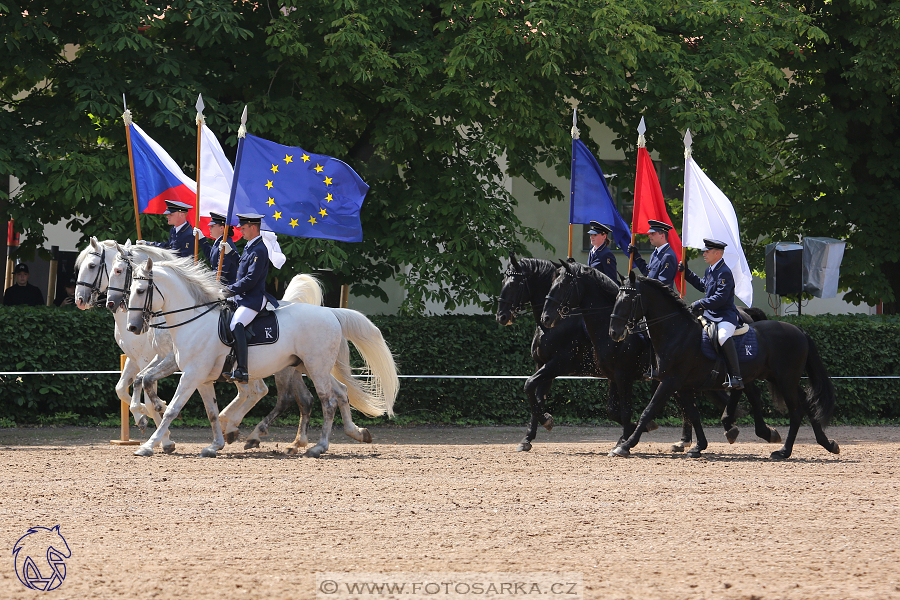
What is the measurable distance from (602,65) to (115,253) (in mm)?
8430

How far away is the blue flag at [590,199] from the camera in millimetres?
14211

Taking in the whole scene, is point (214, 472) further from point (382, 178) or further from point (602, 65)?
point (602, 65)

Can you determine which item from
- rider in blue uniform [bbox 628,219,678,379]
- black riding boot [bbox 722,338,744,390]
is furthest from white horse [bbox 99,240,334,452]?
black riding boot [bbox 722,338,744,390]

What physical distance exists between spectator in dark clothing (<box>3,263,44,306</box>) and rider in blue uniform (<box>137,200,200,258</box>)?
493cm

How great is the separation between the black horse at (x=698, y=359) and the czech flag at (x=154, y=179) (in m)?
5.42

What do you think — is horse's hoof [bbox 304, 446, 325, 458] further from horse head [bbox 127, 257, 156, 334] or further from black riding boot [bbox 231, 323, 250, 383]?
horse head [bbox 127, 257, 156, 334]

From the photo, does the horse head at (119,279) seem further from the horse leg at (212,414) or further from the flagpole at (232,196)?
the horse leg at (212,414)

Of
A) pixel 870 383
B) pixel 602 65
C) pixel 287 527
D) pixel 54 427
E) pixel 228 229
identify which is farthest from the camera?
pixel 870 383

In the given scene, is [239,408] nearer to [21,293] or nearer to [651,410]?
[651,410]

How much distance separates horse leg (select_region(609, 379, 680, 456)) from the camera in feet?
39.9

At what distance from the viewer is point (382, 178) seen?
18.1 meters

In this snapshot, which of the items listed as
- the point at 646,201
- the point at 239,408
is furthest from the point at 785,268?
the point at 239,408

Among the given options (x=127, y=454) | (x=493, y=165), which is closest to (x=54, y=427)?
(x=127, y=454)

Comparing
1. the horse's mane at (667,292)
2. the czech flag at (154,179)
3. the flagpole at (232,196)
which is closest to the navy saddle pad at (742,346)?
the horse's mane at (667,292)
